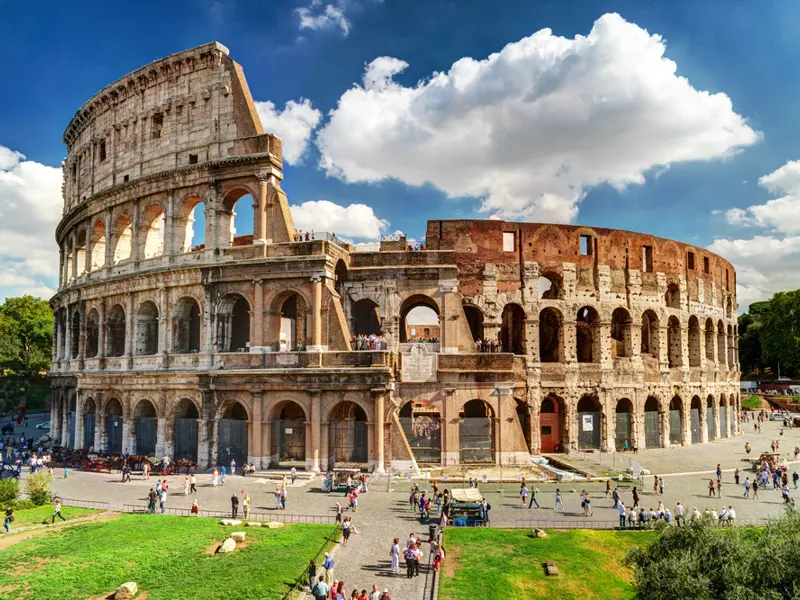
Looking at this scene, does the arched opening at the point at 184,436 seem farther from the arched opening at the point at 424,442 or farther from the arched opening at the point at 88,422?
the arched opening at the point at 424,442

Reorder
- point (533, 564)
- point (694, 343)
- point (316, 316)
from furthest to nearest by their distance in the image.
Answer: point (694, 343)
point (316, 316)
point (533, 564)

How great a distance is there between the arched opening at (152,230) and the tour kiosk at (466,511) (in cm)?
2333

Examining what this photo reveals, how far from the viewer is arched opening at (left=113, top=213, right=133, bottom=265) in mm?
37062

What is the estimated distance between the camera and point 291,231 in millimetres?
31672

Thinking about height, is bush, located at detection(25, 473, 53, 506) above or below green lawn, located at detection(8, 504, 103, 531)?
above

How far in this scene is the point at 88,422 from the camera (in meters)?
37.3

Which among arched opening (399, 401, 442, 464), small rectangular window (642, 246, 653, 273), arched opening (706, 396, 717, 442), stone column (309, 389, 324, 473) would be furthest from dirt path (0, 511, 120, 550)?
arched opening (706, 396, 717, 442)

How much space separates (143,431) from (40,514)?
34.1 ft

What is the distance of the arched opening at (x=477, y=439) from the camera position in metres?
30.9

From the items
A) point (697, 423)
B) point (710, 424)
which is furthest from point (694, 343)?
point (710, 424)

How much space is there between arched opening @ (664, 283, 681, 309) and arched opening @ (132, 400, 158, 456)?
34.7 m

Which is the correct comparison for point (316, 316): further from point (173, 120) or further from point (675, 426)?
point (675, 426)

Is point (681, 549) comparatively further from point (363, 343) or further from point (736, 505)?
point (363, 343)

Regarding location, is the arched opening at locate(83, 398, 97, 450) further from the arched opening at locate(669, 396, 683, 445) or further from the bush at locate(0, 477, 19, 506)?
the arched opening at locate(669, 396, 683, 445)
